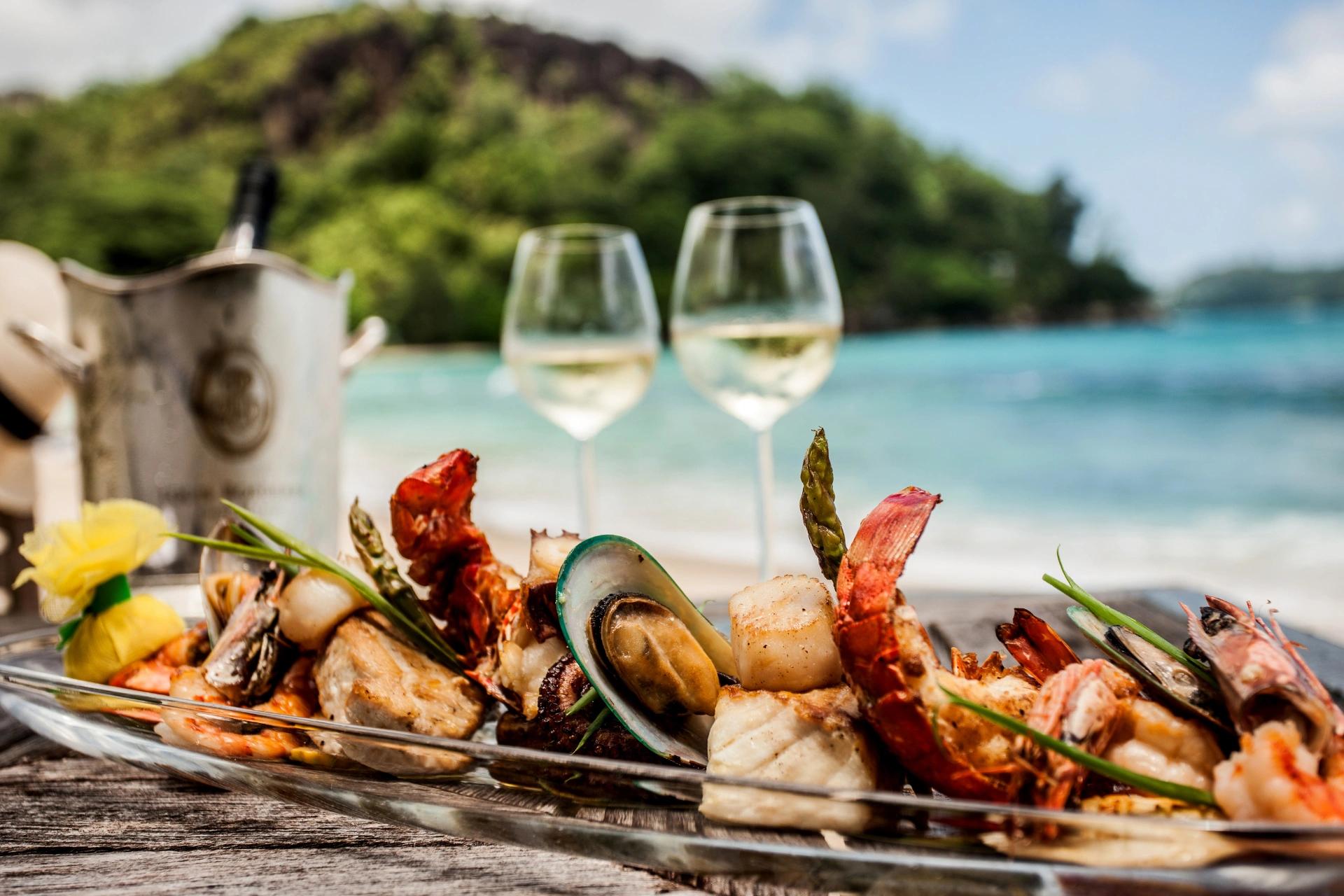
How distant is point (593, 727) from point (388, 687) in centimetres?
16

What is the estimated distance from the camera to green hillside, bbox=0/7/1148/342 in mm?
24734

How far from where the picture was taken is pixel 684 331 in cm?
167

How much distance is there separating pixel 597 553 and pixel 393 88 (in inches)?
1408

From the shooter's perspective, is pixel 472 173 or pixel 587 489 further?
pixel 472 173

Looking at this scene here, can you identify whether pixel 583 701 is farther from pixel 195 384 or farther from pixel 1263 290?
pixel 1263 290

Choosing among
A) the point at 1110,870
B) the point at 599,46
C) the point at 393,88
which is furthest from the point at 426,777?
the point at 599,46

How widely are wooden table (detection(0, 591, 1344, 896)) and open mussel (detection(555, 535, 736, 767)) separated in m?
0.10

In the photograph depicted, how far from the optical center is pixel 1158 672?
2.03ft

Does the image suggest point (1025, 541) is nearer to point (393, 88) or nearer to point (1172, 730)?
point (1172, 730)

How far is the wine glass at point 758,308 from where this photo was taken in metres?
1.59

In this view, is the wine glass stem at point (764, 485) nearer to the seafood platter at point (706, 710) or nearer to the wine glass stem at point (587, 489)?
the wine glass stem at point (587, 489)

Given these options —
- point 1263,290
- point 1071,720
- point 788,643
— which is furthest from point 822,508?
point 1263,290

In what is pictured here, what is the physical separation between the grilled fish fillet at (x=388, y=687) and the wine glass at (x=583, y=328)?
816mm

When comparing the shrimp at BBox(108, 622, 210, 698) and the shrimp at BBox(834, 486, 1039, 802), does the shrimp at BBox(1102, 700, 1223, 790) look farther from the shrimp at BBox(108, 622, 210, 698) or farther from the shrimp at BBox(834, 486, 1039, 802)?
the shrimp at BBox(108, 622, 210, 698)
